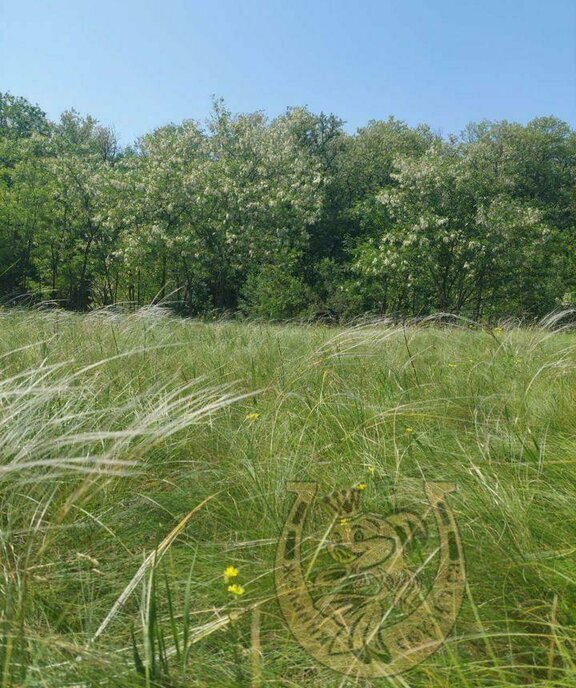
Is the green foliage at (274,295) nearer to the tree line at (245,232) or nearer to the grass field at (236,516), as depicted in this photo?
the tree line at (245,232)

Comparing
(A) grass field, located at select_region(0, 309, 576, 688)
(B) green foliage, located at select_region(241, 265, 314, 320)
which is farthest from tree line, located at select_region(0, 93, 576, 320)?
(A) grass field, located at select_region(0, 309, 576, 688)

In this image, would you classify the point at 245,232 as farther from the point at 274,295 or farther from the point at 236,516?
the point at 236,516

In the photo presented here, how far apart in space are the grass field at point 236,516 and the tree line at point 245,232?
58.8ft

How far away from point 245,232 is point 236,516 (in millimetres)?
22296

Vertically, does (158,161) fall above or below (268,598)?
above

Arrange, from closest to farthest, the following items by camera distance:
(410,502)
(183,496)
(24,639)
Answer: (24,639) < (410,502) < (183,496)

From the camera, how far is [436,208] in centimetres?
2444

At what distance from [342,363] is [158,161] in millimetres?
22555

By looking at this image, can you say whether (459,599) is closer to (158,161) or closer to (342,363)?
(342,363)

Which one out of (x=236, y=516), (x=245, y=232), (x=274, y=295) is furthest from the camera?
(x=245, y=232)

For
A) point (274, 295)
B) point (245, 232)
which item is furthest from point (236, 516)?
point (245, 232)

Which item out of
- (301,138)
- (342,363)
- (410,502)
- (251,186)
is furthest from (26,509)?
(301,138)

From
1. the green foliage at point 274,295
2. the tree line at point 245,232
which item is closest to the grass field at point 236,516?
the green foliage at point 274,295

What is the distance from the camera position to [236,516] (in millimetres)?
1969
